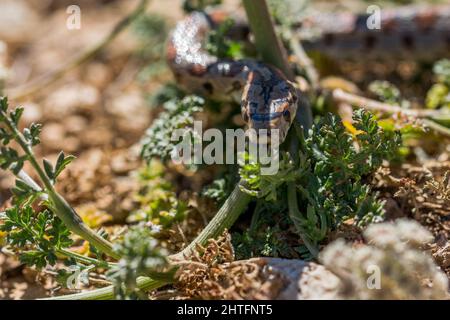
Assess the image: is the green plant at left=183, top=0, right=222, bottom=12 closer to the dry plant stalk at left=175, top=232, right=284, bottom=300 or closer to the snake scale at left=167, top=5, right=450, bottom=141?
the snake scale at left=167, top=5, right=450, bottom=141

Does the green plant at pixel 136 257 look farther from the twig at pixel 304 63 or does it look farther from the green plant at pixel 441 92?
the green plant at pixel 441 92

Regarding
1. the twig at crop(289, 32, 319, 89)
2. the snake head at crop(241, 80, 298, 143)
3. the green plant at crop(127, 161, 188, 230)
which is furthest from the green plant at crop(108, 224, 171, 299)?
the twig at crop(289, 32, 319, 89)

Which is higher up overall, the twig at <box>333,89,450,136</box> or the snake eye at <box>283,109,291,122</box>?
the snake eye at <box>283,109,291,122</box>

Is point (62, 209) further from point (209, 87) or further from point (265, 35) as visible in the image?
point (209, 87)

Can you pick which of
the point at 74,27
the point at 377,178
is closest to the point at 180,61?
the point at 377,178

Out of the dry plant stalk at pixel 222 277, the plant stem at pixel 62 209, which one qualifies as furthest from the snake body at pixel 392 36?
the plant stem at pixel 62 209

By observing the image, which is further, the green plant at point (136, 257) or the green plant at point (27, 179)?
the green plant at point (27, 179)

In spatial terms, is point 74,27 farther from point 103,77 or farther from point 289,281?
point 289,281
